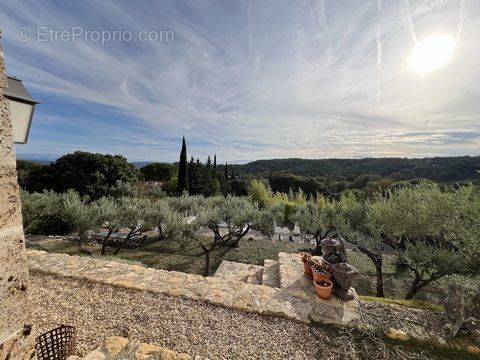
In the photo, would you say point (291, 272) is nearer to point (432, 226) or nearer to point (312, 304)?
point (312, 304)

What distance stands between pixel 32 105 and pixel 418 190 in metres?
9.98

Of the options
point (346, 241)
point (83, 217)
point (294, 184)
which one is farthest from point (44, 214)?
point (294, 184)

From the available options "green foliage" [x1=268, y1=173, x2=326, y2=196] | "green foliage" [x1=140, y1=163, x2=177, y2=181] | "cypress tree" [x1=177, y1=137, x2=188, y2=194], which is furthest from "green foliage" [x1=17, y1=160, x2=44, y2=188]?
"green foliage" [x1=268, y1=173, x2=326, y2=196]

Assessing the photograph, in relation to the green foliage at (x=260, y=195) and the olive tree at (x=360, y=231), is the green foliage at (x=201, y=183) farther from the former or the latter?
the olive tree at (x=360, y=231)

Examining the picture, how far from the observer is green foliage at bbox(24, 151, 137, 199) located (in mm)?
18438

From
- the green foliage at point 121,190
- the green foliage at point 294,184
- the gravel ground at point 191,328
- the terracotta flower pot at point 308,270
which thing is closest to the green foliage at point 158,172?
the green foliage at point 121,190

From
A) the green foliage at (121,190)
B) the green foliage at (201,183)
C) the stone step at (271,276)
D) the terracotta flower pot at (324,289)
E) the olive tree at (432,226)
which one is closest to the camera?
the terracotta flower pot at (324,289)

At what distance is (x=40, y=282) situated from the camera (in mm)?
4594

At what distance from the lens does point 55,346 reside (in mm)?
2764

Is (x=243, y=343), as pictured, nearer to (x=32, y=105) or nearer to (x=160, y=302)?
(x=160, y=302)

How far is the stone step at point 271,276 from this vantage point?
19.8ft

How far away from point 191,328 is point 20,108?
351 centimetres

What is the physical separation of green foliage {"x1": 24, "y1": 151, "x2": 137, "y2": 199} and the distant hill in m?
38.3

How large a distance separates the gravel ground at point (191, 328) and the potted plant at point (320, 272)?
104 cm
